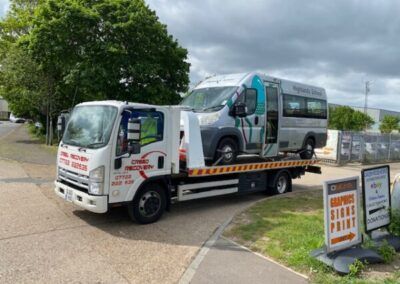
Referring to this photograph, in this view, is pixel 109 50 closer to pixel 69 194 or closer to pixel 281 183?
pixel 281 183

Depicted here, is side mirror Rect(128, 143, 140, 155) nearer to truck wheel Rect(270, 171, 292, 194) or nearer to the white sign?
the white sign

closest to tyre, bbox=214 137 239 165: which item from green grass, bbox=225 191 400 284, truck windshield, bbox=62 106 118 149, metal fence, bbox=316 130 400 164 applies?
green grass, bbox=225 191 400 284

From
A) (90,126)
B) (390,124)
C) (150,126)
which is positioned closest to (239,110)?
(150,126)

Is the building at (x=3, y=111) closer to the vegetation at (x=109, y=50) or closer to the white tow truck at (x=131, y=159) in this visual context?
the vegetation at (x=109, y=50)

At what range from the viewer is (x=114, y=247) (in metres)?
6.20

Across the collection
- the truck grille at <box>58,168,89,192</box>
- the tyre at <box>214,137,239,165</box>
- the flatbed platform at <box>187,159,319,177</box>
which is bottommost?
the truck grille at <box>58,168,89,192</box>

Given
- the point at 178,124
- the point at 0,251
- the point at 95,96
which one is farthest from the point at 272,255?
the point at 95,96

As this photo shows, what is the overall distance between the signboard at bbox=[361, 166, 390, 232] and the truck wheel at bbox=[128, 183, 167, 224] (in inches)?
148

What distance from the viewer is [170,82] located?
22.5m

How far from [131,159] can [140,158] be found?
211 mm

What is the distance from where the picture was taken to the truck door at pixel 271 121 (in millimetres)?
10820

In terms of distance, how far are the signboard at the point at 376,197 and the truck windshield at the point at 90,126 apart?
14.5ft

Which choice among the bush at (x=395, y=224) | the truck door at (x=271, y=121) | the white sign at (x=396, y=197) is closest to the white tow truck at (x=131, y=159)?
the truck door at (x=271, y=121)

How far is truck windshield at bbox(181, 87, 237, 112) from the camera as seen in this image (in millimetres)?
9547
